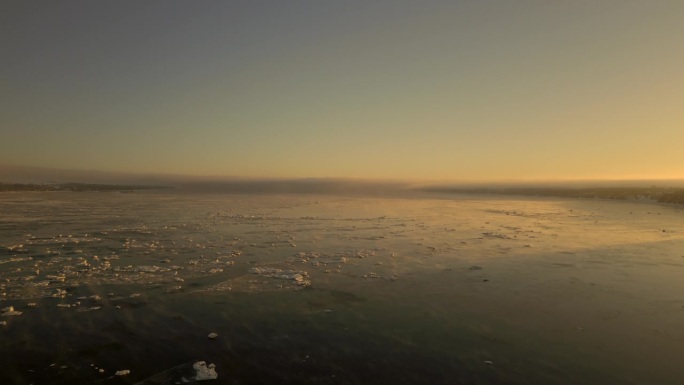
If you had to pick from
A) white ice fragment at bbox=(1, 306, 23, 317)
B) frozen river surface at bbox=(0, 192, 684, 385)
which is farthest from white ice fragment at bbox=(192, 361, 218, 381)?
white ice fragment at bbox=(1, 306, 23, 317)

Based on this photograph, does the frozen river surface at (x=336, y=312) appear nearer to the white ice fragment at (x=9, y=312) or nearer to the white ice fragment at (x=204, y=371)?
the white ice fragment at (x=9, y=312)

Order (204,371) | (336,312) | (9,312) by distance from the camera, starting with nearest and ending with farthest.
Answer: (204,371)
(9,312)
(336,312)

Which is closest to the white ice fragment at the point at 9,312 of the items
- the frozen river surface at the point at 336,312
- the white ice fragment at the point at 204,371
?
the frozen river surface at the point at 336,312

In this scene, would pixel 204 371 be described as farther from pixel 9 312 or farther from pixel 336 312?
pixel 9 312

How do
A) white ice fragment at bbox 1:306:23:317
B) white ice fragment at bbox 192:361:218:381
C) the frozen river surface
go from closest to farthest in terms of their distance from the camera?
white ice fragment at bbox 192:361:218:381 → the frozen river surface → white ice fragment at bbox 1:306:23:317

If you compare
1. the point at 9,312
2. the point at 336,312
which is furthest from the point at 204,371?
the point at 9,312

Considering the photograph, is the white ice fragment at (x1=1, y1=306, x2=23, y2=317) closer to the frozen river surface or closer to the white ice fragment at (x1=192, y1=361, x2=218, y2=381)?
the frozen river surface
